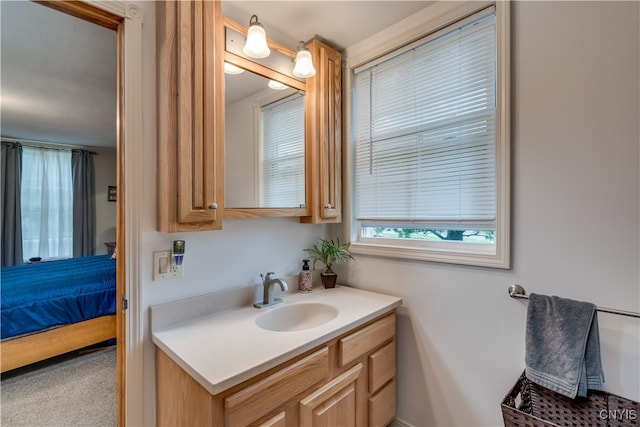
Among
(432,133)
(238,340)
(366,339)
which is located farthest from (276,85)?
(366,339)

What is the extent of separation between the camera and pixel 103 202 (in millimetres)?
4145

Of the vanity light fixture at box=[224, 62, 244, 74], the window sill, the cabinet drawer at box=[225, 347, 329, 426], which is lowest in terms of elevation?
the cabinet drawer at box=[225, 347, 329, 426]

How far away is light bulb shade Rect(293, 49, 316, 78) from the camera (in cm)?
151

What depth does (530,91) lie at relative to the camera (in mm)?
1223

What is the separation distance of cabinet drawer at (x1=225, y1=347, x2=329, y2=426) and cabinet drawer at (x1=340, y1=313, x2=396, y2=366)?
0.11 m

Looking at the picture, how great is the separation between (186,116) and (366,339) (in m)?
1.29

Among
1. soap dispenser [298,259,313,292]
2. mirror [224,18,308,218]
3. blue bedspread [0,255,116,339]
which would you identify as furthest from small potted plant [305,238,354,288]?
blue bedspread [0,255,116,339]

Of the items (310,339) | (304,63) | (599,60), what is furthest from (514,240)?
(304,63)

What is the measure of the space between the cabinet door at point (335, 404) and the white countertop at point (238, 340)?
0.69 feet

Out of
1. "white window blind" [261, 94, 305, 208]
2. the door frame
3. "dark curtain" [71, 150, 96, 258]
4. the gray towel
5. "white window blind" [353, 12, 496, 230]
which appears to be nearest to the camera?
the gray towel

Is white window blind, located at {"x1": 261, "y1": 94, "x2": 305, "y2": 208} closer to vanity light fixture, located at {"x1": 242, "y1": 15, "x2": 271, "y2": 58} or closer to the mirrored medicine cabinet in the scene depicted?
the mirrored medicine cabinet

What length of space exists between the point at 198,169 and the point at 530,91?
57.3 inches

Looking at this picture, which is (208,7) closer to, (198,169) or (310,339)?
(198,169)

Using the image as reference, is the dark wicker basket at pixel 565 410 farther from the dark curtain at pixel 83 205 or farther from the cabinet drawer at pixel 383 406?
the dark curtain at pixel 83 205
